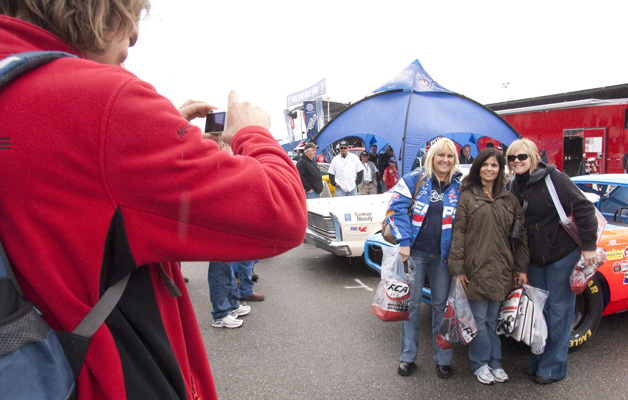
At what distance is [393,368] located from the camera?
138 inches

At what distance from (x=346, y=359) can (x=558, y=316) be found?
5.98 feet

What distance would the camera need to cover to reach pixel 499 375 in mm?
3291

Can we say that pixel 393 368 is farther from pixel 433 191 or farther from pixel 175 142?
pixel 175 142

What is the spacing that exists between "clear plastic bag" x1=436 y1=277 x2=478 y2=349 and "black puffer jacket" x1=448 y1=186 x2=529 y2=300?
0.09 meters

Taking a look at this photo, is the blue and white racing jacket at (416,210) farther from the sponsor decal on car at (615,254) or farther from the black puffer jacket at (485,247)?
the sponsor decal on car at (615,254)

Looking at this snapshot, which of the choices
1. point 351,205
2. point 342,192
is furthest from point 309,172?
point 351,205

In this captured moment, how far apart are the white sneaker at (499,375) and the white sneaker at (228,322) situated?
2.58 meters

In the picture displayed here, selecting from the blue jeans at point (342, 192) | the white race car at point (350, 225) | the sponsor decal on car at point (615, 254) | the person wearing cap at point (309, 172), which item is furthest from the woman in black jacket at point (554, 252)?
the blue jeans at point (342, 192)

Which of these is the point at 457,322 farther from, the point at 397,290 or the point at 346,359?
the point at 346,359

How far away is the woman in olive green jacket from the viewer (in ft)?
10.5

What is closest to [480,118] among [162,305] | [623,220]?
[623,220]

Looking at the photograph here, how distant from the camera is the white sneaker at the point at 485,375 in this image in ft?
10.6

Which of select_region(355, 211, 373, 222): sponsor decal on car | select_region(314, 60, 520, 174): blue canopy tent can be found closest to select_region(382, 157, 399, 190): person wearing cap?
select_region(314, 60, 520, 174): blue canopy tent

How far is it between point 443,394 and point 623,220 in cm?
361
